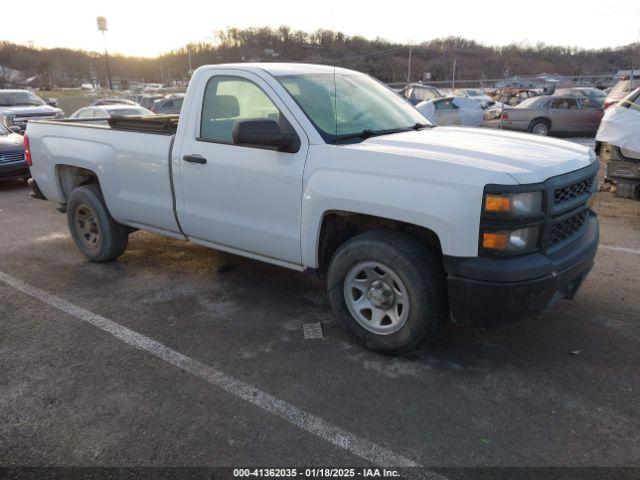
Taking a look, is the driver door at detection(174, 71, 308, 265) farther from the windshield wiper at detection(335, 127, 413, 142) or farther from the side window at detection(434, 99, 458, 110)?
the side window at detection(434, 99, 458, 110)

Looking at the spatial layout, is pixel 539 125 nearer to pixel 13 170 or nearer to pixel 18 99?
pixel 13 170

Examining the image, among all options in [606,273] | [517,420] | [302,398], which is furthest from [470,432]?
[606,273]

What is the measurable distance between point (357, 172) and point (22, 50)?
109025 millimetres

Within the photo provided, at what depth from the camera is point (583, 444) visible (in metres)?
2.74

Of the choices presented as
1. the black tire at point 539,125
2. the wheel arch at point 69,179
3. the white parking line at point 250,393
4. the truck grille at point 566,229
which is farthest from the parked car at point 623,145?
the black tire at point 539,125

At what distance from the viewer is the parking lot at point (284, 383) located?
2.74 metres

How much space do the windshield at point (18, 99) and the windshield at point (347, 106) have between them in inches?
622

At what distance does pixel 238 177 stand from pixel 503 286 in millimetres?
2110

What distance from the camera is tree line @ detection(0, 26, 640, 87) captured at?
1955cm

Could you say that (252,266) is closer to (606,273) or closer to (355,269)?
(355,269)

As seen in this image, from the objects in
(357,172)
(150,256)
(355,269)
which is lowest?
(150,256)

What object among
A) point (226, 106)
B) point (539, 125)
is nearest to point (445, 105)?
point (539, 125)

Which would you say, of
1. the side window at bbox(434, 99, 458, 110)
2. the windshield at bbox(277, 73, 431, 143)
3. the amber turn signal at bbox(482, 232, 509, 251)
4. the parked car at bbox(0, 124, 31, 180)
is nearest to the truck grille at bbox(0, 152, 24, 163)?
the parked car at bbox(0, 124, 31, 180)

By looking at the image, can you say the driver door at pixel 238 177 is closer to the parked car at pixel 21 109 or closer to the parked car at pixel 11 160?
the parked car at pixel 11 160
